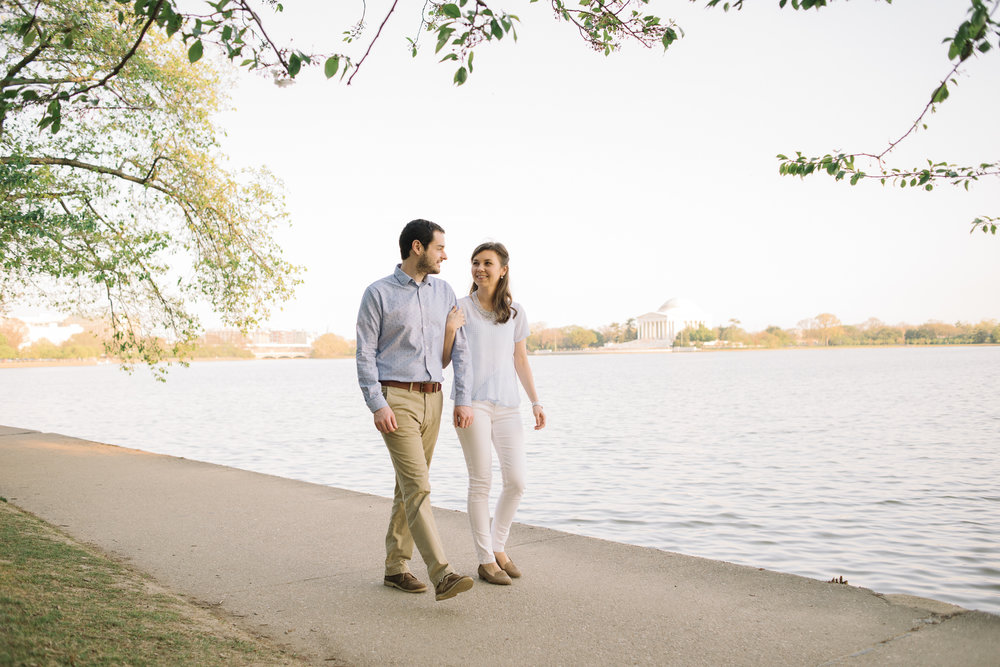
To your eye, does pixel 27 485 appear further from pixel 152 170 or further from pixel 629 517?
pixel 629 517

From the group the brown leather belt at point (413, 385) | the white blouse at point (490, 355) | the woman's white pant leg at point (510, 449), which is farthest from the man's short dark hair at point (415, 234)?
the woman's white pant leg at point (510, 449)

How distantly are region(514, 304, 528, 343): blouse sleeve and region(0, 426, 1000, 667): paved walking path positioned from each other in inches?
66.5

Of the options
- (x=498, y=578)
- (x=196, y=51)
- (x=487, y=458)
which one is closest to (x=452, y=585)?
(x=498, y=578)

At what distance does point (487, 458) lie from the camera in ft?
18.4

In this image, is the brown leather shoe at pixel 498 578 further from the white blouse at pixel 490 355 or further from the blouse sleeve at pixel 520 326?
the blouse sleeve at pixel 520 326

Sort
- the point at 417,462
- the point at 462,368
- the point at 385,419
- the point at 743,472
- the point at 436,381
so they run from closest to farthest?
the point at 385,419 < the point at 417,462 < the point at 436,381 < the point at 462,368 < the point at 743,472

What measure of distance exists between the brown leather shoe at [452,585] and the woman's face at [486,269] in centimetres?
193

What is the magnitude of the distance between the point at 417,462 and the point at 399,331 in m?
0.82

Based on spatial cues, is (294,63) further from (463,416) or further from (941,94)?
(941,94)

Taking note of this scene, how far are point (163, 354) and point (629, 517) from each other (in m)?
8.50

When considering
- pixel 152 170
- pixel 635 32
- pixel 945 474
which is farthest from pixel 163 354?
pixel 945 474

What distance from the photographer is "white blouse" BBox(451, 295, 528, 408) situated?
561 cm

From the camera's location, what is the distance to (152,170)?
13766 mm

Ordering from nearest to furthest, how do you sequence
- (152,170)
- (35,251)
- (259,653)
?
(259,653)
(35,251)
(152,170)
